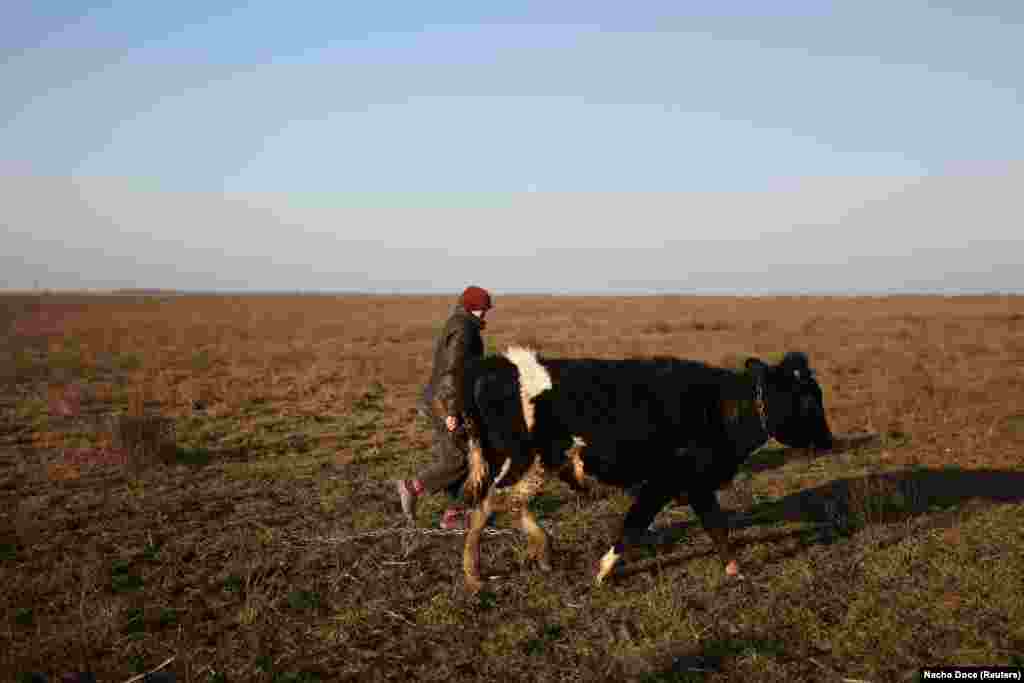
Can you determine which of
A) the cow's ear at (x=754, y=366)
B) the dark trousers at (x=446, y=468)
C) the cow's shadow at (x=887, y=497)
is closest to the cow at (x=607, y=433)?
the cow's ear at (x=754, y=366)

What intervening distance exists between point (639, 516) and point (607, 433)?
73 centimetres

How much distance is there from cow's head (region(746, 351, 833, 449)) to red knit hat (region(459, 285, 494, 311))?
2243 millimetres

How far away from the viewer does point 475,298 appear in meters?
5.74

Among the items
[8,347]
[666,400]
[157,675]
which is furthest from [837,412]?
[8,347]

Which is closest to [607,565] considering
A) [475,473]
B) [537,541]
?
[537,541]

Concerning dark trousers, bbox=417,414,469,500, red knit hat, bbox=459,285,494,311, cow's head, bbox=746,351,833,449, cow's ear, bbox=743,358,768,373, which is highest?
red knit hat, bbox=459,285,494,311

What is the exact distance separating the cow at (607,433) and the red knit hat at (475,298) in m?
0.67

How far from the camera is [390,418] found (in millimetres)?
12805

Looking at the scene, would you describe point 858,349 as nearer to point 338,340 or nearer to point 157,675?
point 338,340

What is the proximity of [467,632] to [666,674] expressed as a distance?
4.28 feet

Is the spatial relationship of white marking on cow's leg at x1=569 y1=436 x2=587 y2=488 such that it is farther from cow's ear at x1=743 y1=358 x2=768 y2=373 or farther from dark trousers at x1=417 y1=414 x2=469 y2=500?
cow's ear at x1=743 y1=358 x2=768 y2=373

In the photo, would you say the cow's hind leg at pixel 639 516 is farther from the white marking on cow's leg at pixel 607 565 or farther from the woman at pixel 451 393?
the woman at pixel 451 393

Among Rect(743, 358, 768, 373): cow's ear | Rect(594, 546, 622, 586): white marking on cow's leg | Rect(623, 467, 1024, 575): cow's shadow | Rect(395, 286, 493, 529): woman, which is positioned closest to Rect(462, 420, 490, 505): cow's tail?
Rect(395, 286, 493, 529): woman

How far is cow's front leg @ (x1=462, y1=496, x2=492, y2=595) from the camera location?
5.20m
